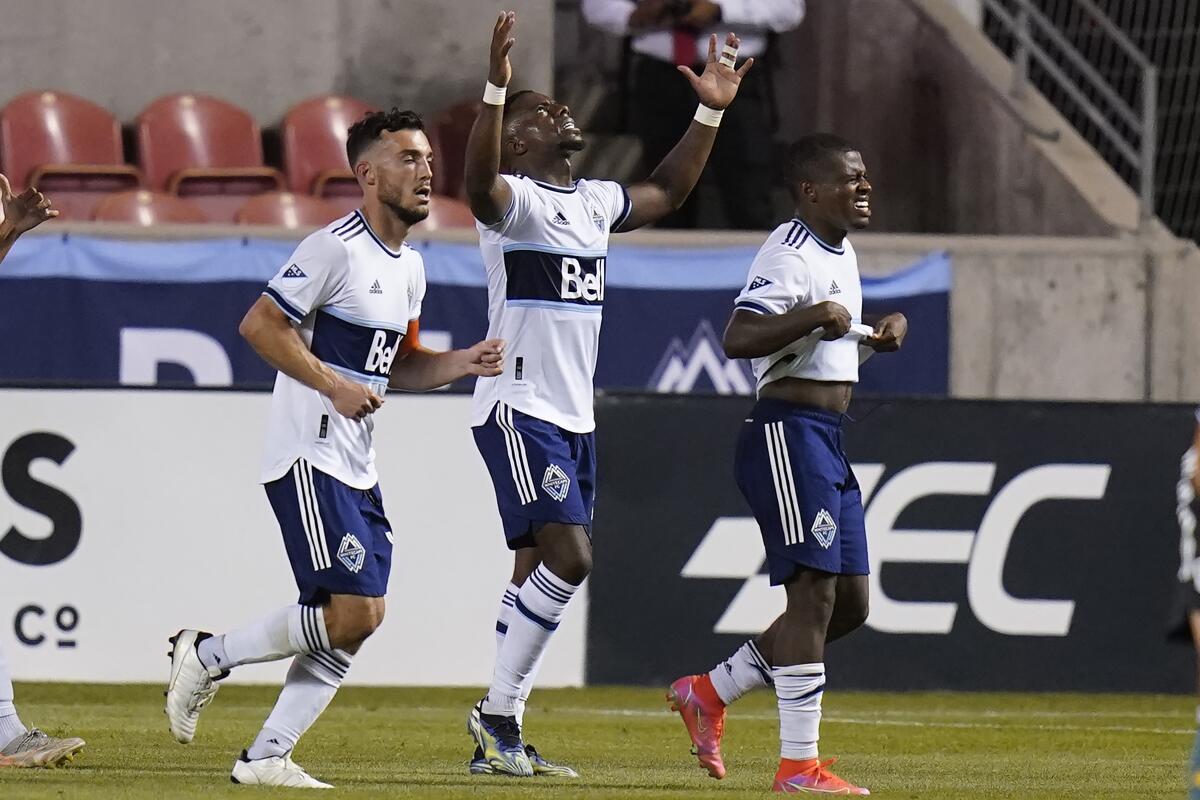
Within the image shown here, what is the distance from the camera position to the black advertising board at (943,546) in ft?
34.5

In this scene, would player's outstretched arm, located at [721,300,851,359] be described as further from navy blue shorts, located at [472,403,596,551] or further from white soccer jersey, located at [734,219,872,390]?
navy blue shorts, located at [472,403,596,551]

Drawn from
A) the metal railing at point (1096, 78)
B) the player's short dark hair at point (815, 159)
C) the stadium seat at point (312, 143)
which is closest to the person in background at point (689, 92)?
the metal railing at point (1096, 78)

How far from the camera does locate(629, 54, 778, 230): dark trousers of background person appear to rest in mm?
15555

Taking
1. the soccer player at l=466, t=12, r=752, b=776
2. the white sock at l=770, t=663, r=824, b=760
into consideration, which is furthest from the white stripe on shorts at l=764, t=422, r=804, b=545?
the soccer player at l=466, t=12, r=752, b=776

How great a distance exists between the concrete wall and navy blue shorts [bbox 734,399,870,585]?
8.73 m

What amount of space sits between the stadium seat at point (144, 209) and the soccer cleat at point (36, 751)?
6.62 metres

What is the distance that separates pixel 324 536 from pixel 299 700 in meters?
0.50

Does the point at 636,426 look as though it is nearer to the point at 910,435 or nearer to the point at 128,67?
the point at 910,435

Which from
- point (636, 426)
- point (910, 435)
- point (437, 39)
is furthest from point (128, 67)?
point (910, 435)

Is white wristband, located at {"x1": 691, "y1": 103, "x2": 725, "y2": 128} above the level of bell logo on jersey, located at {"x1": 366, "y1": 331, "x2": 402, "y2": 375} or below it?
above

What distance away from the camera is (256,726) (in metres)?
8.83

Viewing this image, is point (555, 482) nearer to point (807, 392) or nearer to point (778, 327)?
point (807, 392)

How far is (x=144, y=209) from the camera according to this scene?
521 inches

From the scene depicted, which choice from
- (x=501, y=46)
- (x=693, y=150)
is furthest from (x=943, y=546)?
Answer: (x=501, y=46)
